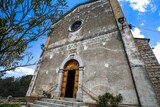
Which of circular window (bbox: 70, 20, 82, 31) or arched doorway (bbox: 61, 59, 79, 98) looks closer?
arched doorway (bbox: 61, 59, 79, 98)

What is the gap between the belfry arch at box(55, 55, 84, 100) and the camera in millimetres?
7352

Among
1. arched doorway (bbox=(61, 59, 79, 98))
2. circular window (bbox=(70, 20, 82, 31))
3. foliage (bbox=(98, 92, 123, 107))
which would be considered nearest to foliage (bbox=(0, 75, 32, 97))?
arched doorway (bbox=(61, 59, 79, 98))

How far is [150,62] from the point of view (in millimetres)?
5609

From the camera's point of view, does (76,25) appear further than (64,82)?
Yes

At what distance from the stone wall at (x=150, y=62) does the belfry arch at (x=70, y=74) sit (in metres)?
3.57

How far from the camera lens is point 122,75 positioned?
18.7 feet

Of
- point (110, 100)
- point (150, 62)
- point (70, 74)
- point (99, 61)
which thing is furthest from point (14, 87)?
point (150, 62)

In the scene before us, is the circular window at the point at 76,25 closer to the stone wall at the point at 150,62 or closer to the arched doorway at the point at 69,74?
the arched doorway at the point at 69,74

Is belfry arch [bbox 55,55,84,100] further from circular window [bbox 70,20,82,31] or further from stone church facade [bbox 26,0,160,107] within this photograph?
circular window [bbox 70,20,82,31]

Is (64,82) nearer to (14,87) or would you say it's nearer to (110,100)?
(110,100)

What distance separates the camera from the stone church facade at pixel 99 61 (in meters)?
5.18

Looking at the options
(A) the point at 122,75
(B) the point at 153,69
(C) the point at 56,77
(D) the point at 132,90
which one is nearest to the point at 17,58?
(C) the point at 56,77

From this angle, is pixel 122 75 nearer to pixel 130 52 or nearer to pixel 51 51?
pixel 130 52

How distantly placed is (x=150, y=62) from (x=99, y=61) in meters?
2.60
